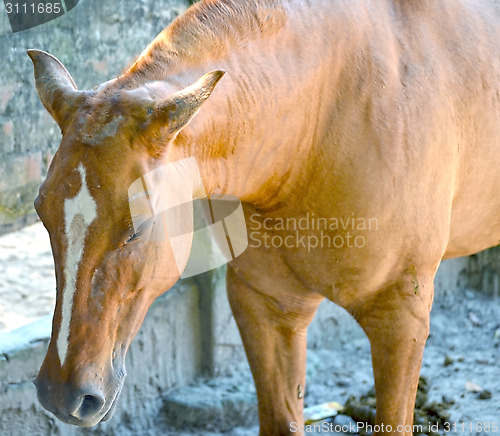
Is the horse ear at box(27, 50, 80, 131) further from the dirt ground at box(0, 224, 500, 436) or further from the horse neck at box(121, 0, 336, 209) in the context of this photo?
the dirt ground at box(0, 224, 500, 436)

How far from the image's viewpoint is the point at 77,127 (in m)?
1.58

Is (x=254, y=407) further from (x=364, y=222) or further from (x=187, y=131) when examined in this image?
(x=187, y=131)

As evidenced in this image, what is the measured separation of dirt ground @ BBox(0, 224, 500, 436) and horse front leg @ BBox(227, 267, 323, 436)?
0.63m

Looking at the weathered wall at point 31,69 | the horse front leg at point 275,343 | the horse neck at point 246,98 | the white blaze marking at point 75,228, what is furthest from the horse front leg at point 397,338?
the weathered wall at point 31,69

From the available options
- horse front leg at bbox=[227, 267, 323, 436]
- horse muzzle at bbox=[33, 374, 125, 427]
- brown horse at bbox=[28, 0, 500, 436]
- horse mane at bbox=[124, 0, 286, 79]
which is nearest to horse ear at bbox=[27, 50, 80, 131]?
brown horse at bbox=[28, 0, 500, 436]

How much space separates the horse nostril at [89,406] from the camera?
157 cm

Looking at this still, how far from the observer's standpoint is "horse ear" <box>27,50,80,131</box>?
165cm

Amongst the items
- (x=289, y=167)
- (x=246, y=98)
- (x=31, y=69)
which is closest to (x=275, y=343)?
(x=289, y=167)

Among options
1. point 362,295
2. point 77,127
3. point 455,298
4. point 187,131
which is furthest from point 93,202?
point 455,298

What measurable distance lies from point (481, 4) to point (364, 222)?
82 centimetres

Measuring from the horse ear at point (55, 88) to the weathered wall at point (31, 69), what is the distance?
3.47 ft

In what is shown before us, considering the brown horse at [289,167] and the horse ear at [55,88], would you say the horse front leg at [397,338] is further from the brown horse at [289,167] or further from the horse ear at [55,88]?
the horse ear at [55,88]

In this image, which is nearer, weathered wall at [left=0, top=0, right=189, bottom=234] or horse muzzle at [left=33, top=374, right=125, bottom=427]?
horse muzzle at [left=33, top=374, right=125, bottom=427]

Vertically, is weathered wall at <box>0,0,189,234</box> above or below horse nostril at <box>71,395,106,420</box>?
above
